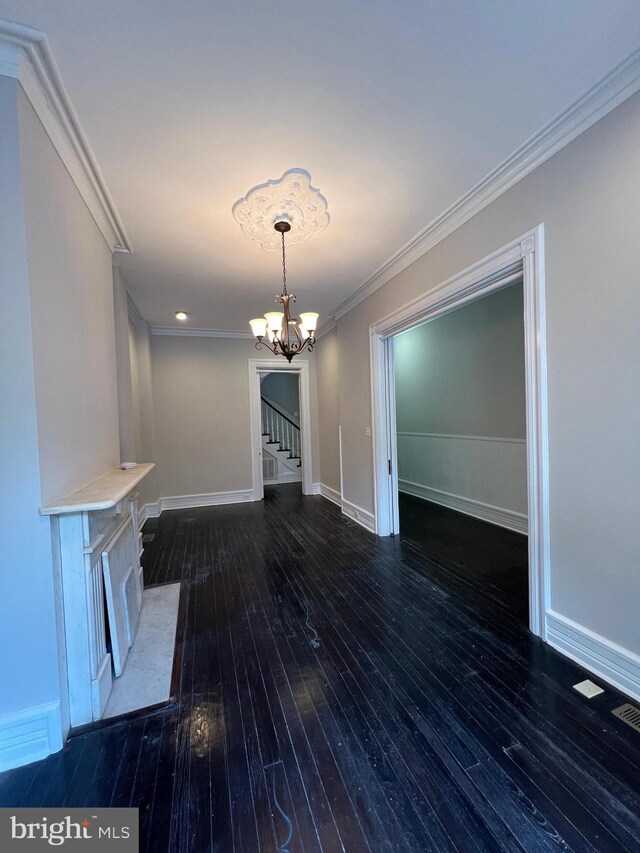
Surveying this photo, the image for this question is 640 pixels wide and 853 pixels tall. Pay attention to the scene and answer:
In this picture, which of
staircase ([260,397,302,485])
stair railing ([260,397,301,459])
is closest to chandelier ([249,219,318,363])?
staircase ([260,397,302,485])

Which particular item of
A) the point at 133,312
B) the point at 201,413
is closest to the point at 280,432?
the point at 201,413

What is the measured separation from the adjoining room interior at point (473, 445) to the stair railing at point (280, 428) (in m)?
3.26

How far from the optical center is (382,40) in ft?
4.50

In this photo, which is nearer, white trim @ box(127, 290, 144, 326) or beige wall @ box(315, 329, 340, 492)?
white trim @ box(127, 290, 144, 326)

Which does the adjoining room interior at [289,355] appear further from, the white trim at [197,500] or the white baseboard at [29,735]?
the white trim at [197,500]

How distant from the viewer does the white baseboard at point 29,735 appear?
1.39 metres

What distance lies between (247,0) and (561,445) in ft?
7.79

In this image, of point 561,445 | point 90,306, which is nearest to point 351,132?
point 90,306

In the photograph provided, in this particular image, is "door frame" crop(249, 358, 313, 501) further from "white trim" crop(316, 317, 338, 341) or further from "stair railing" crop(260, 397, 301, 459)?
"stair railing" crop(260, 397, 301, 459)

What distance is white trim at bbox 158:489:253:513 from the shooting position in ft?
18.3

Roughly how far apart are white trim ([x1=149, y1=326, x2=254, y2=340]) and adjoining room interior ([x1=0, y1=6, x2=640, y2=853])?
242cm

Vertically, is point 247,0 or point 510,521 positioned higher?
point 247,0

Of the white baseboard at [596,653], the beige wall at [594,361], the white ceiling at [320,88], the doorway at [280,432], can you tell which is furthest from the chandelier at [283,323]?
the doorway at [280,432]

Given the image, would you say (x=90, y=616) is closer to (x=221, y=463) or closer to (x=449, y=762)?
(x=449, y=762)
